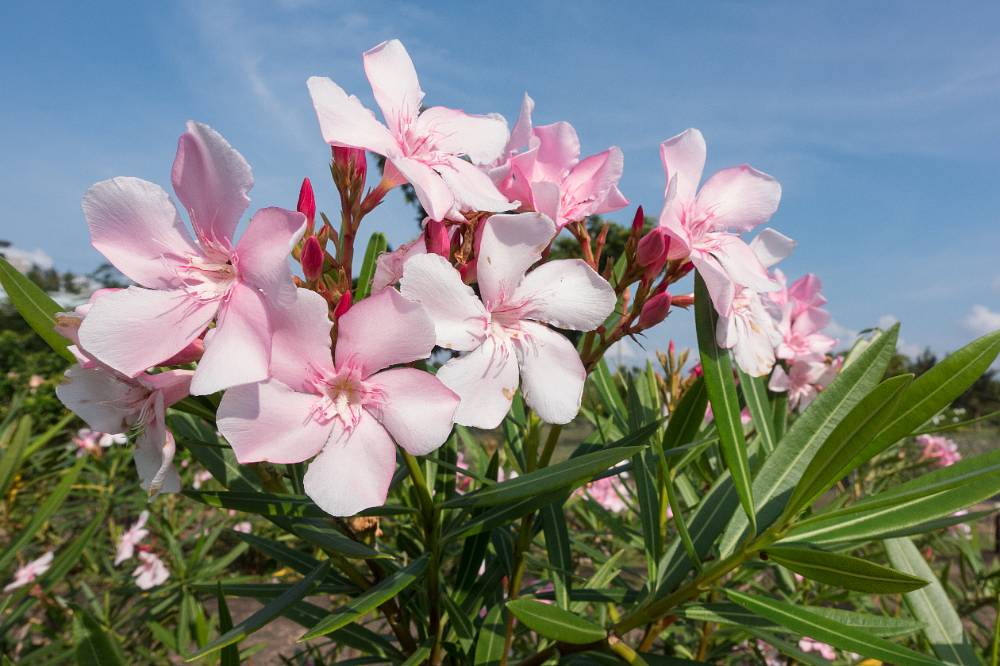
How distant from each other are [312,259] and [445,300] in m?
0.16

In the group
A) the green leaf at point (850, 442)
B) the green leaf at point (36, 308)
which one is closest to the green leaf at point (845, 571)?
the green leaf at point (850, 442)

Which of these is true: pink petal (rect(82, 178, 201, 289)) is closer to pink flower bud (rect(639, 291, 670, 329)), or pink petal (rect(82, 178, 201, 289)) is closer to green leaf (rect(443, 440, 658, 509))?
green leaf (rect(443, 440, 658, 509))

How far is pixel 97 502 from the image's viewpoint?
3283 millimetres

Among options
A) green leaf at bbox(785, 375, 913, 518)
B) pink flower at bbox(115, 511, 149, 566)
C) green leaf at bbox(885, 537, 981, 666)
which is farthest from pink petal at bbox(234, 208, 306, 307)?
pink flower at bbox(115, 511, 149, 566)

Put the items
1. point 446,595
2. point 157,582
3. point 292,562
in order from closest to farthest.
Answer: point 446,595
point 292,562
point 157,582

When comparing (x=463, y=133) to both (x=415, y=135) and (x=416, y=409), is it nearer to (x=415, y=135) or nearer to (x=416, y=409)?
(x=415, y=135)

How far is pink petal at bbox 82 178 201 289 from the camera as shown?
0.63 meters

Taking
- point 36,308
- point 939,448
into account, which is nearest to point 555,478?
point 36,308

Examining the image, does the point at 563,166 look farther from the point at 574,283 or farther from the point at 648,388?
the point at 648,388

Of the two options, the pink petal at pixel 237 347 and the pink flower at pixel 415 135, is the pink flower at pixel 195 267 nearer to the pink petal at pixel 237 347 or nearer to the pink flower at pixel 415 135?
the pink petal at pixel 237 347

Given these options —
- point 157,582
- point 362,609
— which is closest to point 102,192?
point 362,609

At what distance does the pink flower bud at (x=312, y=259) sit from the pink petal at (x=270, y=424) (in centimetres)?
14

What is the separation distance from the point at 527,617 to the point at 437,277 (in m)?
0.40

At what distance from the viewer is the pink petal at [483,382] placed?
0.66m
